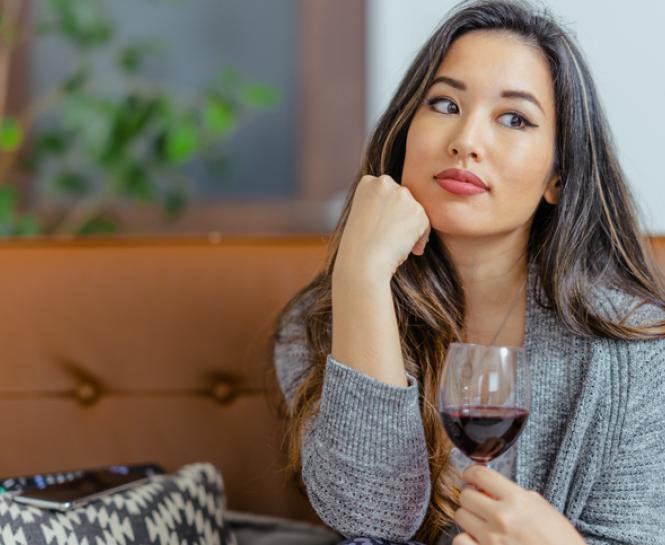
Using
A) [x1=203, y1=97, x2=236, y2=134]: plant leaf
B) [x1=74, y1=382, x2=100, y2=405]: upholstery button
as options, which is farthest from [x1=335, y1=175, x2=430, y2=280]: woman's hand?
[x1=203, y1=97, x2=236, y2=134]: plant leaf

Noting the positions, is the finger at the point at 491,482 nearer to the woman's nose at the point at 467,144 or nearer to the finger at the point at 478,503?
the finger at the point at 478,503

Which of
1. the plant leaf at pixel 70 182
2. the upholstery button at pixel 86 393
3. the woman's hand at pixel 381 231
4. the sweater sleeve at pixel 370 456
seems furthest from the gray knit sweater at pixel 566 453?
the plant leaf at pixel 70 182

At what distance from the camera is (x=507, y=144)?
1.24 m

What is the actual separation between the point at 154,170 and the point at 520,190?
1235mm

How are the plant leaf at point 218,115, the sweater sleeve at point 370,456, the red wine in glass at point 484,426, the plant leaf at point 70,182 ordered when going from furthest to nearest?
the plant leaf at point 70,182
the plant leaf at point 218,115
the sweater sleeve at point 370,456
the red wine in glass at point 484,426

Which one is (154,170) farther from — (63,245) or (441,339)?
(441,339)

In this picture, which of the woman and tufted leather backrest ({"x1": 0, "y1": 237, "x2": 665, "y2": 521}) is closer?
the woman

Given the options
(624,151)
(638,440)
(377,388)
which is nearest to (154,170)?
(624,151)

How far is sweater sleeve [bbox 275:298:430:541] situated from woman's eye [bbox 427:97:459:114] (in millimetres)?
360

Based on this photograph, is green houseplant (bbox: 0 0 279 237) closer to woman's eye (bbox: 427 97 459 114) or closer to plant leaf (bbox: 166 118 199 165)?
plant leaf (bbox: 166 118 199 165)

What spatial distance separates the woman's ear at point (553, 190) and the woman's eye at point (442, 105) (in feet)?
0.57

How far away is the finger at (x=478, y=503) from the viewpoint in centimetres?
99

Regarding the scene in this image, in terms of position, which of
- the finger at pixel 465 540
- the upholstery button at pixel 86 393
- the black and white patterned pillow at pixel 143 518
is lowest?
the black and white patterned pillow at pixel 143 518

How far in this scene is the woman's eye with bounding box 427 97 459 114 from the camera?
50.7 inches
